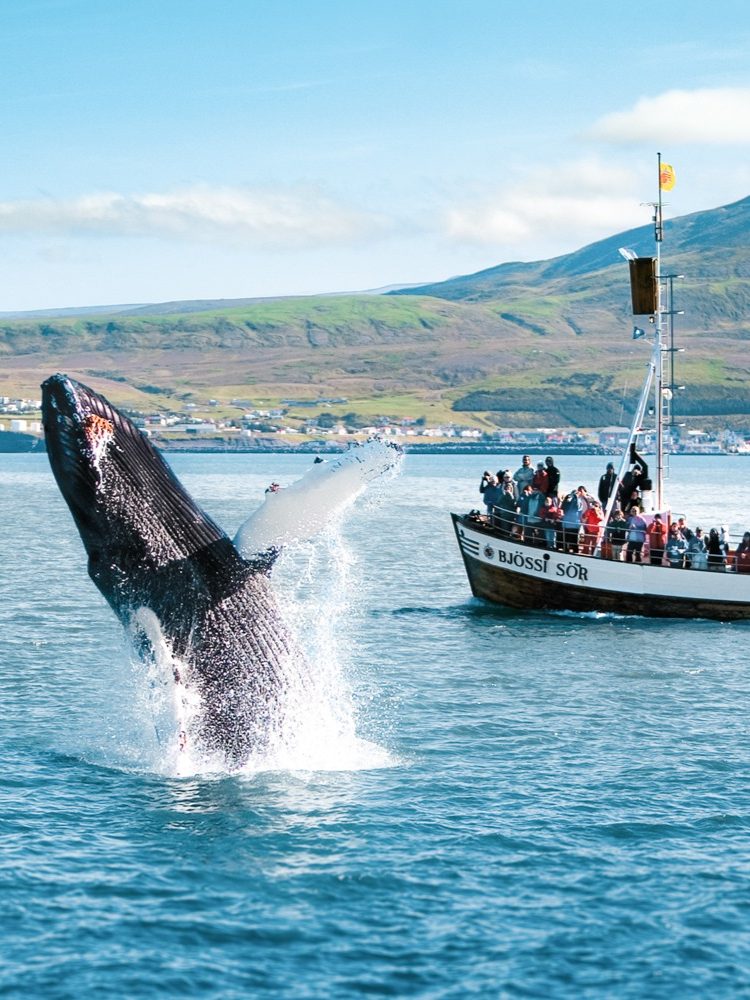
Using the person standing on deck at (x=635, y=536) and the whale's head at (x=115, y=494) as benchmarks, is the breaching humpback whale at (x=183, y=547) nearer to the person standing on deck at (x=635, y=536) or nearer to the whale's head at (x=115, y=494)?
the whale's head at (x=115, y=494)

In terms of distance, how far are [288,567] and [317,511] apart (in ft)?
121

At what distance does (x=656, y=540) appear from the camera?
116 feet

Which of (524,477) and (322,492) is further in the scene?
(524,477)

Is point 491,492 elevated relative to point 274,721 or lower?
elevated

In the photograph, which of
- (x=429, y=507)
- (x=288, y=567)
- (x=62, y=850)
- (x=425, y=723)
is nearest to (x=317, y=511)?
(x=62, y=850)

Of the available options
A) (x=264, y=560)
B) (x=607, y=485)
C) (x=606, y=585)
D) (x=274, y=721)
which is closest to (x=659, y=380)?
(x=607, y=485)

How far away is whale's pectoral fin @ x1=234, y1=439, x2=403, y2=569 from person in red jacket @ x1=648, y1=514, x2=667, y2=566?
22827 millimetres

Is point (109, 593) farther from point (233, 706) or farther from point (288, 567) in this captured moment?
point (288, 567)

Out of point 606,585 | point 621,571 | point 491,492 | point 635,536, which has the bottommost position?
point 606,585

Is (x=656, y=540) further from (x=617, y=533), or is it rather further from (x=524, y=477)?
(x=524, y=477)

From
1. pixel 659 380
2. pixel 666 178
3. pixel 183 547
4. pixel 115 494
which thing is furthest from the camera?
pixel 666 178

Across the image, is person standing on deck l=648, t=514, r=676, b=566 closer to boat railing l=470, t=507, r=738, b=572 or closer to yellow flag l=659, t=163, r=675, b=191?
boat railing l=470, t=507, r=738, b=572

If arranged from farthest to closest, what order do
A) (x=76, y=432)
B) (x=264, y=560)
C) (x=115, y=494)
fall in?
1. (x=264, y=560)
2. (x=115, y=494)
3. (x=76, y=432)

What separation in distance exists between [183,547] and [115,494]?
97cm
